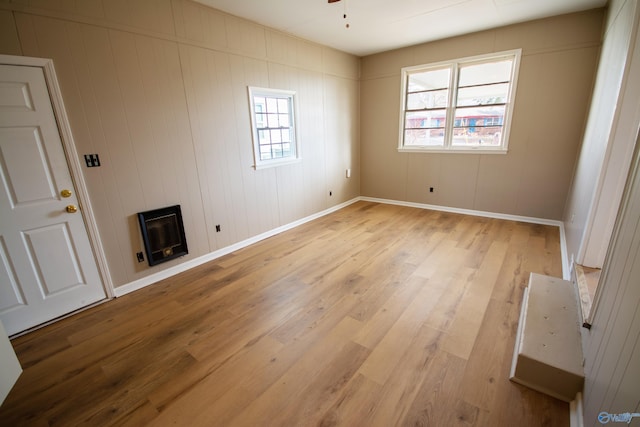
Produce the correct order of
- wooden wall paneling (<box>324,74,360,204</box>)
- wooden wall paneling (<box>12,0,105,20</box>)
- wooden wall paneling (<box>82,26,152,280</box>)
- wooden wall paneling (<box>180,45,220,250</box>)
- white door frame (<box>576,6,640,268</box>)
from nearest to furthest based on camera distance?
white door frame (<box>576,6,640,268</box>) < wooden wall paneling (<box>12,0,105,20</box>) < wooden wall paneling (<box>82,26,152,280</box>) < wooden wall paneling (<box>180,45,220,250</box>) < wooden wall paneling (<box>324,74,360,204</box>)

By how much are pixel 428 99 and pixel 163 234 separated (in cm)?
481

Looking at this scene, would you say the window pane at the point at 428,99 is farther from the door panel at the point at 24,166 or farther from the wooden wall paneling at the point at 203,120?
the door panel at the point at 24,166

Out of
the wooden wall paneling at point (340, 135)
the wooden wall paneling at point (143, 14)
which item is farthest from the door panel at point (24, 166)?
the wooden wall paneling at point (340, 135)

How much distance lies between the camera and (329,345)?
81.4 inches

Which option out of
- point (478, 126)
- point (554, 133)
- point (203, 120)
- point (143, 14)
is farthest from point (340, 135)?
point (143, 14)

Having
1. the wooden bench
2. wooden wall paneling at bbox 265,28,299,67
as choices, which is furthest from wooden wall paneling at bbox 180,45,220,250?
the wooden bench

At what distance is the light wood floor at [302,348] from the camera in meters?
1.59

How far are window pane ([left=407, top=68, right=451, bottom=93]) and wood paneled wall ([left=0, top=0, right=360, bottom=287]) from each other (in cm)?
191

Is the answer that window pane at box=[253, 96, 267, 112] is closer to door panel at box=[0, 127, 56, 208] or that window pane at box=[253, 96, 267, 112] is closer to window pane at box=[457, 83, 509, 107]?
door panel at box=[0, 127, 56, 208]

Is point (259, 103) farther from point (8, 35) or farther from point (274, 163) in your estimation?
point (8, 35)

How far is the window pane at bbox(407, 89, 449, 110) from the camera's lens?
4.88m

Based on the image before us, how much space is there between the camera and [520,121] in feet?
13.9

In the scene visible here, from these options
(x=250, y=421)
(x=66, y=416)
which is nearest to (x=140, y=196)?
(x=66, y=416)

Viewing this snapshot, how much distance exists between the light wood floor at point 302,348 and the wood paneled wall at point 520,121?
1.34 m
